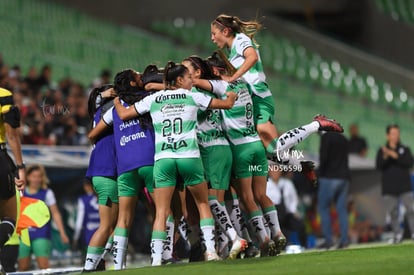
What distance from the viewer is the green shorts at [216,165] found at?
14188 mm

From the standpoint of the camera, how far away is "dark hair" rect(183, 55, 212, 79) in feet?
46.3

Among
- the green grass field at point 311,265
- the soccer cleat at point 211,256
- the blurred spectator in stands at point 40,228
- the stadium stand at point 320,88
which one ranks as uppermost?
the stadium stand at point 320,88

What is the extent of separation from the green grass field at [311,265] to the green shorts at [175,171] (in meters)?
0.94

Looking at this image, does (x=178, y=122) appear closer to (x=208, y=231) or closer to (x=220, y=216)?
(x=208, y=231)

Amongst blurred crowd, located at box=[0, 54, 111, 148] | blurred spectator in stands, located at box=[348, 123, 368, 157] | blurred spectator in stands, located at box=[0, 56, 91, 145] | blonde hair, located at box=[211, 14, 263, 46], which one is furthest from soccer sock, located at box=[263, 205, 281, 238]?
blurred spectator in stands, located at box=[348, 123, 368, 157]

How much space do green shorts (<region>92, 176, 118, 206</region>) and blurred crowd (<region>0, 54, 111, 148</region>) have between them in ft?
26.1

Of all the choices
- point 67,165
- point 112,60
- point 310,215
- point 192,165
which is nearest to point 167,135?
point 192,165

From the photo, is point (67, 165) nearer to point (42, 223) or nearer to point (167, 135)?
point (42, 223)

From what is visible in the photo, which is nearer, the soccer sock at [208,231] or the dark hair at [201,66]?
the soccer sock at [208,231]

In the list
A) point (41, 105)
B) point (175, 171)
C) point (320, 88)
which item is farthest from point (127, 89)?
point (320, 88)

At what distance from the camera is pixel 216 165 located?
558 inches

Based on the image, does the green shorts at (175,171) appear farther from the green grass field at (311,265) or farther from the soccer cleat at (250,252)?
the soccer cleat at (250,252)

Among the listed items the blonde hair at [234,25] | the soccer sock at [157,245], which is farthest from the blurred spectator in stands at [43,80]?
the soccer sock at [157,245]

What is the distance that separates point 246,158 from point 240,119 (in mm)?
461
